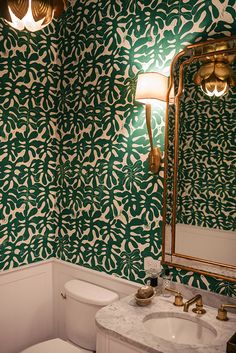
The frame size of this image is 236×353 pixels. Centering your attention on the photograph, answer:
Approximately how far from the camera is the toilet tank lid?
198cm

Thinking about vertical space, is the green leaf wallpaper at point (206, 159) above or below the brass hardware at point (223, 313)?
above

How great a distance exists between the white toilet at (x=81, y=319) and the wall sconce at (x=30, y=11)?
4.75 ft

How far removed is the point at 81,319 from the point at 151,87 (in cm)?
136

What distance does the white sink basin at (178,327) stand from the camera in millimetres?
1584

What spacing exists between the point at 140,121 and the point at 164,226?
60cm

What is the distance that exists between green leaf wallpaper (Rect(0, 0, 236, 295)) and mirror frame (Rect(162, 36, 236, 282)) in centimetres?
5

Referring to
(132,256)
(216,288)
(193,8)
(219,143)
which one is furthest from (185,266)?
(193,8)

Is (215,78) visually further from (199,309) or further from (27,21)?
(199,309)

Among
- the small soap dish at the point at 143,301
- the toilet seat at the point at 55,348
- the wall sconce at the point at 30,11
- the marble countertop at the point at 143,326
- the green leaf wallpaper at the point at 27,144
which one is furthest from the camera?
the green leaf wallpaper at the point at 27,144

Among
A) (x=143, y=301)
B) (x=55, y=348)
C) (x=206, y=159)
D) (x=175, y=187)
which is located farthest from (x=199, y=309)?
(x=55, y=348)

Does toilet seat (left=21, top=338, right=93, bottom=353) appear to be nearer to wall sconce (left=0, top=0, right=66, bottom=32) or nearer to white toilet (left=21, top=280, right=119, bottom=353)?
white toilet (left=21, top=280, right=119, bottom=353)

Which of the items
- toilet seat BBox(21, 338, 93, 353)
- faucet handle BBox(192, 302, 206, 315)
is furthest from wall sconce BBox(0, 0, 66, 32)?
toilet seat BBox(21, 338, 93, 353)

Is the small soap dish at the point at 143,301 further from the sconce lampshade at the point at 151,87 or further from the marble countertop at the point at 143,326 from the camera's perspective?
the sconce lampshade at the point at 151,87

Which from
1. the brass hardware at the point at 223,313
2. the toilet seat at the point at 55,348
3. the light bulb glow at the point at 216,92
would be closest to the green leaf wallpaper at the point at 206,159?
the light bulb glow at the point at 216,92
